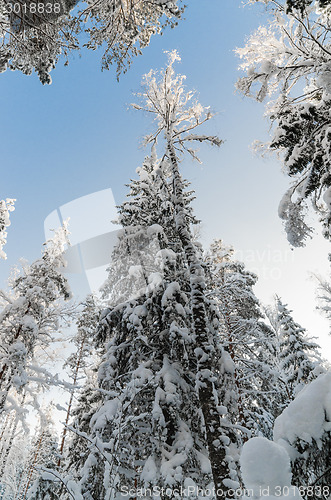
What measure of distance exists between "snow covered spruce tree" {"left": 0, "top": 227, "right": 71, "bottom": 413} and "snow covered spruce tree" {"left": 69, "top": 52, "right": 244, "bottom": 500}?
444 cm

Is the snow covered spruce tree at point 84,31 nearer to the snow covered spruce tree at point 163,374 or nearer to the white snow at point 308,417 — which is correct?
the snow covered spruce tree at point 163,374

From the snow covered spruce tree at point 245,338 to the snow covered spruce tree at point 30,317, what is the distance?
7.30 metres

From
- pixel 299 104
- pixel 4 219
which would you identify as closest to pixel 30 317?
pixel 4 219

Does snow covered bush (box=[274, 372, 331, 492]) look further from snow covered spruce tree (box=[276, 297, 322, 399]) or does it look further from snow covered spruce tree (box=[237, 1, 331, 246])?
snow covered spruce tree (box=[276, 297, 322, 399])

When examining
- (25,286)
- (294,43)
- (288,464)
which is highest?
(25,286)

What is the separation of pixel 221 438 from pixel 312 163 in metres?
6.37

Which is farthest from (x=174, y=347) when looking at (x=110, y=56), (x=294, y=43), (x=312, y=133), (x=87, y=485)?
(x=294, y=43)

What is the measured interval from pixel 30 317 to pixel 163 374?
751cm

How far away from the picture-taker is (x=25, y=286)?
41.3 ft

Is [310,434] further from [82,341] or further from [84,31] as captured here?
[82,341]

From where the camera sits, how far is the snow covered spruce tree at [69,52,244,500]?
18.1 feet

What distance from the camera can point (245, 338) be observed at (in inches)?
473

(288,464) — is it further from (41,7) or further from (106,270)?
(106,270)

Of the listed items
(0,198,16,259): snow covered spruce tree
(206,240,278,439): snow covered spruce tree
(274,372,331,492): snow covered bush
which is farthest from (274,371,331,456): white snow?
(0,198,16,259): snow covered spruce tree
